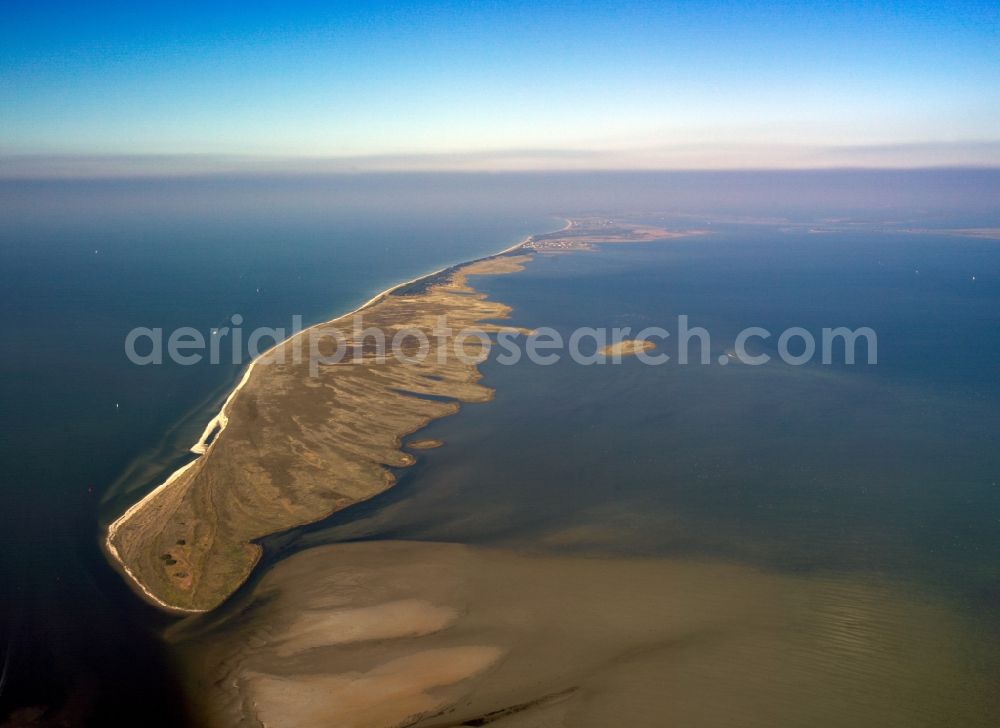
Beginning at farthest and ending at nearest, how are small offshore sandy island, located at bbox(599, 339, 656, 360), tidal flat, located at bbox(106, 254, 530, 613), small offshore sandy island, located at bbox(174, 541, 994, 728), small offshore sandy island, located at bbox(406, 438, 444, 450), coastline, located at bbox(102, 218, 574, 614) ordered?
small offshore sandy island, located at bbox(599, 339, 656, 360) < small offshore sandy island, located at bbox(406, 438, 444, 450) < tidal flat, located at bbox(106, 254, 530, 613) < coastline, located at bbox(102, 218, 574, 614) < small offshore sandy island, located at bbox(174, 541, 994, 728)

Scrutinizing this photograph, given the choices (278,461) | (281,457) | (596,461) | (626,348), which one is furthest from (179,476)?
(626,348)

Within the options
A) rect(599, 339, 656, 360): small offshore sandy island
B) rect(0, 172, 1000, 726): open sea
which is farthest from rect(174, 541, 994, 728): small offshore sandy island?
rect(599, 339, 656, 360): small offshore sandy island

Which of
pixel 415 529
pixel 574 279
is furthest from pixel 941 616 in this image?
pixel 574 279

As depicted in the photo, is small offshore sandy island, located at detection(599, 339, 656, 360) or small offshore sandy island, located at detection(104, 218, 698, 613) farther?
small offshore sandy island, located at detection(599, 339, 656, 360)

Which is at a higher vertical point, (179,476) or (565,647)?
(179,476)

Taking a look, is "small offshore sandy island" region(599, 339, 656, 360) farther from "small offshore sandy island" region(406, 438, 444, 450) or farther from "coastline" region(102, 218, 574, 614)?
"coastline" region(102, 218, 574, 614)

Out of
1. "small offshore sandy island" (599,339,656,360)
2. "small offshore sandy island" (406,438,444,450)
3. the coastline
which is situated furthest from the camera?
"small offshore sandy island" (599,339,656,360)

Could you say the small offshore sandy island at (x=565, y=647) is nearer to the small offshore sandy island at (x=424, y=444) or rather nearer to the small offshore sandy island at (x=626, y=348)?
the small offshore sandy island at (x=424, y=444)

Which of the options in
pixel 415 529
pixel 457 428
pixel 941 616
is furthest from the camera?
pixel 457 428

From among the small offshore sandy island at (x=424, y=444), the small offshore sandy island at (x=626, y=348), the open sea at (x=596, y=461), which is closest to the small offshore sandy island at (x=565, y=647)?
the open sea at (x=596, y=461)

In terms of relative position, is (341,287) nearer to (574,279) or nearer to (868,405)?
(574,279)

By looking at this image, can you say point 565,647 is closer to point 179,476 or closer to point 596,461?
point 596,461
